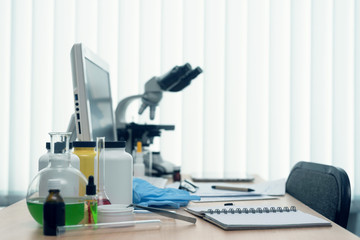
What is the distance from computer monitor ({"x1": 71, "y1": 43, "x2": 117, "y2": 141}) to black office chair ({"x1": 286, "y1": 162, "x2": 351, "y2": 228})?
2.25 ft

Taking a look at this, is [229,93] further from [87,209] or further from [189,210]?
[87,209]

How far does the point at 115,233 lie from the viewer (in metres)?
0.74

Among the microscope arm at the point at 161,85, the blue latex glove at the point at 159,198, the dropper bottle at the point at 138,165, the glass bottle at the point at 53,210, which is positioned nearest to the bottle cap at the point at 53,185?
the glass bottle at the point at 53,210

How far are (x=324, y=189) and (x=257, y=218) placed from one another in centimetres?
50

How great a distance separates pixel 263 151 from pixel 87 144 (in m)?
1.66

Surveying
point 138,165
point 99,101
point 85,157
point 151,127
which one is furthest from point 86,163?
point 151,127

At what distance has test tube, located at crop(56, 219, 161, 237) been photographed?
722mm

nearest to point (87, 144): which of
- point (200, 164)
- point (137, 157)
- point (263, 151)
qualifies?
point (137, 157)

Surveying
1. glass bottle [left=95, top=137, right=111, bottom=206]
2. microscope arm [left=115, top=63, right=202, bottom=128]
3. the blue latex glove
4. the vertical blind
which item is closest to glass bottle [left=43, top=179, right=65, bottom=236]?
glass bottle [left=95, top=137, right=111, bottom=206]

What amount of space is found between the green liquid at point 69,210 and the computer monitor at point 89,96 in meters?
0.38

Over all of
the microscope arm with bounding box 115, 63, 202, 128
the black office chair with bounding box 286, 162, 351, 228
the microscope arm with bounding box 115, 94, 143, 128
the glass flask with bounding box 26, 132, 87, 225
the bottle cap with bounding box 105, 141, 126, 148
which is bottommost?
the black office chair with bounding box 286, 162, 351, 228

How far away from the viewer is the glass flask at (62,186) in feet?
2.45

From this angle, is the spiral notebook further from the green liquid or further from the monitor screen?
the monitor screen

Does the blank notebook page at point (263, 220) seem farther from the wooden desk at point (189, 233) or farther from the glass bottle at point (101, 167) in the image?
the glass bottle at point (101, 167)
